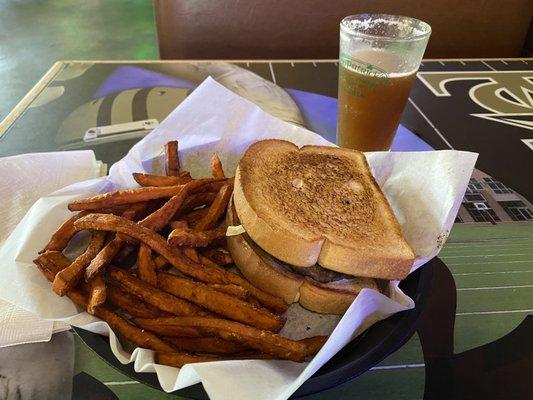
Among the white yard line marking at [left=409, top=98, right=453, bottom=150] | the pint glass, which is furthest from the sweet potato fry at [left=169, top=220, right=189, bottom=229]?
the white yard line marking at [left=409, top=98, right=453, bottom=150]

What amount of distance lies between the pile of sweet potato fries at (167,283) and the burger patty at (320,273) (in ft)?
0.32

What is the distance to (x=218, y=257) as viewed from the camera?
1.11m

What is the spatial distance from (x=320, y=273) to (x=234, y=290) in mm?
223

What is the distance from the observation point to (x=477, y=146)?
5.73ft

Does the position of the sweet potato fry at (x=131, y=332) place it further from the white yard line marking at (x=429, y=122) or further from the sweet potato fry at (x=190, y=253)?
the white yard line marking at (x=429, y=122)

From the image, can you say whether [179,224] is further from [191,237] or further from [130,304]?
[130,304]

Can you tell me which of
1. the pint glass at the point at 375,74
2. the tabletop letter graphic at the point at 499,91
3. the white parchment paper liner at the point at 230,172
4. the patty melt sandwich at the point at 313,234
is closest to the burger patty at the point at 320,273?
the patty melt sandwich at the point at 313,234

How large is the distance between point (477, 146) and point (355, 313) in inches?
46.7

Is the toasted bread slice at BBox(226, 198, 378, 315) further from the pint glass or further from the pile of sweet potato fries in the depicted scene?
the pint glass

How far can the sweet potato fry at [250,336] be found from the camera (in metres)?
0.85

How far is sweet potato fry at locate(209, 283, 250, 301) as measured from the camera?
0.95 meters

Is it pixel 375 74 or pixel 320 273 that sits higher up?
pixel 375 74

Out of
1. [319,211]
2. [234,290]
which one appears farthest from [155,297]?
[319,211]

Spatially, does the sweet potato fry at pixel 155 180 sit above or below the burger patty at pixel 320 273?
above
